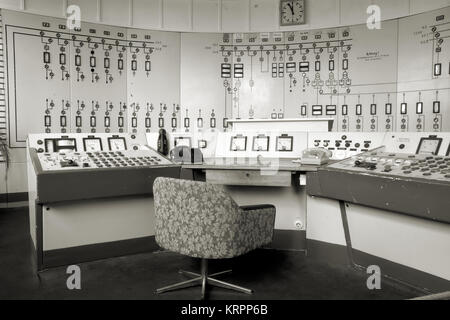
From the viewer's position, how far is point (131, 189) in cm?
284

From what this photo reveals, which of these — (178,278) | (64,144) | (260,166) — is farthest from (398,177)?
(64,144)

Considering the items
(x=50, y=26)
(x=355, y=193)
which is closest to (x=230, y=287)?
(x=355, y=193)

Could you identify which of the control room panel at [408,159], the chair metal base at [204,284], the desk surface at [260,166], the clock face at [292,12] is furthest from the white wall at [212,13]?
the chair metal base at [204,284]

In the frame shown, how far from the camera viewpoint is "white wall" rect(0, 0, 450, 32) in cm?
480

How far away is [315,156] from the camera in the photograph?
9.39 ft

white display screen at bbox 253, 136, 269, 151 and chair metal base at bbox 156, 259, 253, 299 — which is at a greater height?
white display screen at bbox 253, 136, 269, 151

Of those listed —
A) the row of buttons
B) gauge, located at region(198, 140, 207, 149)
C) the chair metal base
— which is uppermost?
gauge, located at region(198, 140, 207, 149)

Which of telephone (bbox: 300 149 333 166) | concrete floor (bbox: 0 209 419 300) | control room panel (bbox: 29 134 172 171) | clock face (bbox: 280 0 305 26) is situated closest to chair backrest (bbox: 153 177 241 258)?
concrete floor (bbox: 0 209 419 300)

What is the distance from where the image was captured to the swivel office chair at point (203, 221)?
195cm

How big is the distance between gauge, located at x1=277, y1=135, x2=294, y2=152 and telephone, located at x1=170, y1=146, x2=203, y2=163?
2.31ft

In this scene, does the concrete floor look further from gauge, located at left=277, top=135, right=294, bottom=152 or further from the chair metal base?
gauge, located at left=277, top=135, right=294, bottom=152

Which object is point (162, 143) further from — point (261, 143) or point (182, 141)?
point (261, 143)

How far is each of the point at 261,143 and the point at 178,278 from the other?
1.43 meters

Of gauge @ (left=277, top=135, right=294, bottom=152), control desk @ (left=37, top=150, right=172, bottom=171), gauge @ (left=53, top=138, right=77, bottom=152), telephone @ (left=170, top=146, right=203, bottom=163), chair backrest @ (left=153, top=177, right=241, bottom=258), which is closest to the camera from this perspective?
chair backrest @ (left=153, top=177, right=241, bottom=258)
